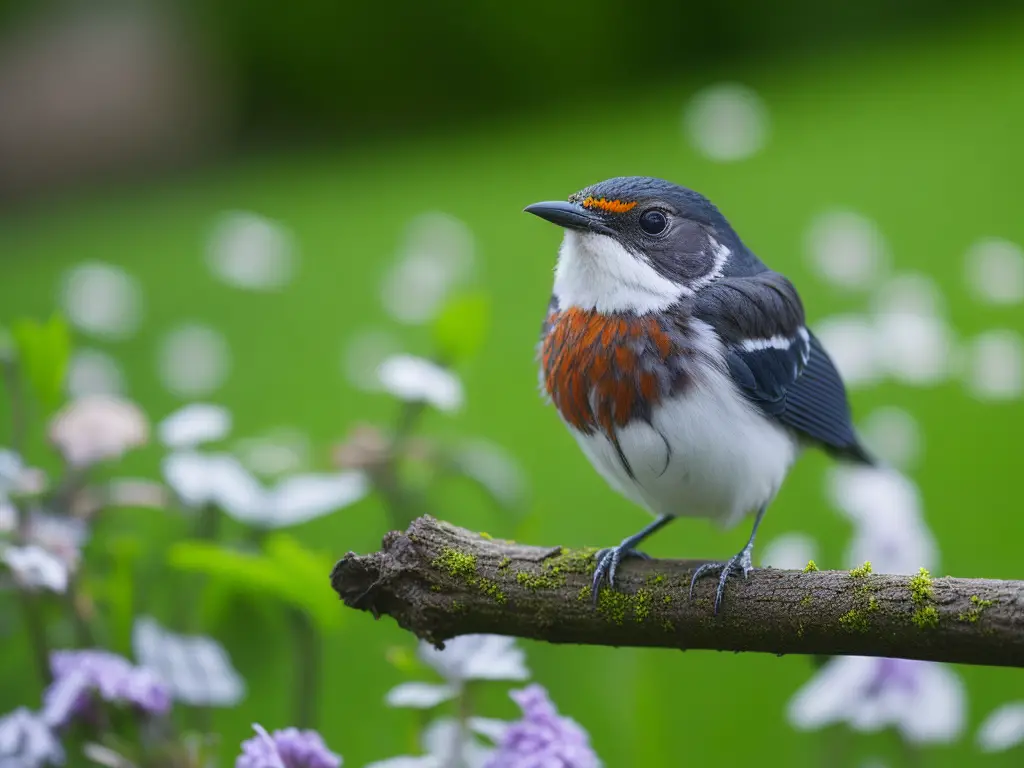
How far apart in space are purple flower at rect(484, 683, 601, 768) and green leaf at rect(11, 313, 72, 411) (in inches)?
31.8

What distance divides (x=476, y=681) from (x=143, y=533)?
1.46 metres

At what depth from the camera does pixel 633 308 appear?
169 centimetres

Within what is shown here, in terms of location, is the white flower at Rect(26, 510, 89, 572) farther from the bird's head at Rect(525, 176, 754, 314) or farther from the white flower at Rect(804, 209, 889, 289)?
the white flower at Rect(804, 209, 889, 289)

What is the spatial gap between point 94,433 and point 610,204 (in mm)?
809

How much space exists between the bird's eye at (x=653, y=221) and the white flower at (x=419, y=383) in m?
0.36

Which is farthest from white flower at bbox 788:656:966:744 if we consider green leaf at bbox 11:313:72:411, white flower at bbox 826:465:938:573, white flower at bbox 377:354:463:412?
green leaf at bbox 11:313:72:411

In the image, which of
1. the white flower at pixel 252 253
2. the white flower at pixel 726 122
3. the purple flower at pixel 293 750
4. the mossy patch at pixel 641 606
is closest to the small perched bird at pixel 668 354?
the mossy patch at pixel 641 606

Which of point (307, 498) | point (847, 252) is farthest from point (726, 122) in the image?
point (307, 498)

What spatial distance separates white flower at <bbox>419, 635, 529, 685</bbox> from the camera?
1.54 metres

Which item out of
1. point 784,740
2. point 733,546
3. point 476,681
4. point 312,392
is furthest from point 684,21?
point 476,681

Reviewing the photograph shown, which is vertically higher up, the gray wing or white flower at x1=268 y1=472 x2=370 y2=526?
the gray wing

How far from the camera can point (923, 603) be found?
4.16 feet

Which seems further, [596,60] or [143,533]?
[596,60]

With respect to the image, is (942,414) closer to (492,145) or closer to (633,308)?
(633,308)
